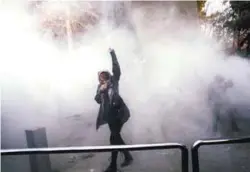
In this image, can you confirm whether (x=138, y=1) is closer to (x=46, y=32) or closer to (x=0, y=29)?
(x=46, y=32)

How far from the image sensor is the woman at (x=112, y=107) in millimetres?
1435

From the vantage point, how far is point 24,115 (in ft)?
4.59

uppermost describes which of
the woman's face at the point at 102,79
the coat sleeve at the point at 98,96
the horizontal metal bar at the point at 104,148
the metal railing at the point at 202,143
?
the woman's face at the point at 102,79

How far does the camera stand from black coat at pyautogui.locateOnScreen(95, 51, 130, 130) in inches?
56.7

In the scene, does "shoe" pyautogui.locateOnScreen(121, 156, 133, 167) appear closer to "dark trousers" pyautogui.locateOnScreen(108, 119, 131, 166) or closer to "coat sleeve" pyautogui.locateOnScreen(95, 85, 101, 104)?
"dark trousers" pyautogui.locateOnScreen(108, 119, 131, 166)

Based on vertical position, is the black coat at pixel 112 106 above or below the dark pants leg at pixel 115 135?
above

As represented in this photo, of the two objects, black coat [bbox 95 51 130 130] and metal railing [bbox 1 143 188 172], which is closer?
metal railing [bbox 1 143 188 172]

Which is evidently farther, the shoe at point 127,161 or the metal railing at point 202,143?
the shoe at point 127,161

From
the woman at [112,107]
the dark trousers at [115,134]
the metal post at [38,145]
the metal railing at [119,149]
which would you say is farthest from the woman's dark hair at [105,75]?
the metal railing at [119,149]

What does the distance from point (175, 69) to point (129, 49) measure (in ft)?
0.74

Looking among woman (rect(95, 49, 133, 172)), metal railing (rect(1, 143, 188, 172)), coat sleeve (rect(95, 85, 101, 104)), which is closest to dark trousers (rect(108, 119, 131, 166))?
woman (rect(95, 49, 133, 172))

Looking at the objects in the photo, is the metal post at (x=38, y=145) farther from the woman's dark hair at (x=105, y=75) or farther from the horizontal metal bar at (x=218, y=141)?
the horizontal metal bar at (x=218, y=141)

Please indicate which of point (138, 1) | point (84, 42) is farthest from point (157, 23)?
point (84, 42)

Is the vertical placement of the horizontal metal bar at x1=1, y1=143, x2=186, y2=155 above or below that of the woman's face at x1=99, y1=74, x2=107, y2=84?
below
